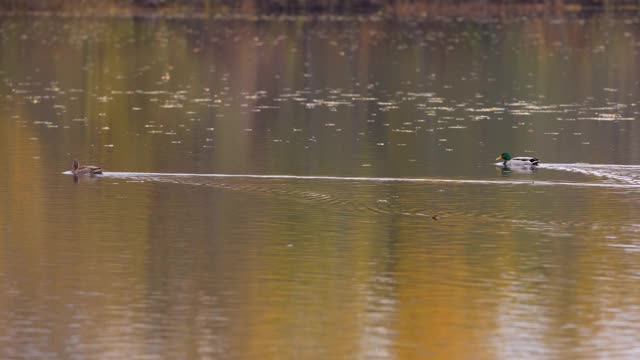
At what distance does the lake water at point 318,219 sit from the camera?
74.1 ft

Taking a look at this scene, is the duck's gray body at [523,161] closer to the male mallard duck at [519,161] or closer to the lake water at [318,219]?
the male mallard duck at [519,161]

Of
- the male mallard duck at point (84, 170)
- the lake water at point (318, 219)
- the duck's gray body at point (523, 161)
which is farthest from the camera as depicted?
the duck's gray body at point (523, 161)

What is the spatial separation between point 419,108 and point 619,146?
43.0 ft

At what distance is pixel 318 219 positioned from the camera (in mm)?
32281

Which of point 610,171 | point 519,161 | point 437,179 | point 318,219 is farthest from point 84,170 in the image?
point 610,171

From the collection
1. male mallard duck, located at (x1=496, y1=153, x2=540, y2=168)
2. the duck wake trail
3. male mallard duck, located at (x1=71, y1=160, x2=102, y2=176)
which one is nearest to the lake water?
the duck wake trail

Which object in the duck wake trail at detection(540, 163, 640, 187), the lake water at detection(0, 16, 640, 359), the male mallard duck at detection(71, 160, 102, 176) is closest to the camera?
the lake water at detection(0, 16, 640, 359)

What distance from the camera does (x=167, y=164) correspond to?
41.1 metres

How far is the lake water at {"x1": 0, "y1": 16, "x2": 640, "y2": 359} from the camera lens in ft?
74.1

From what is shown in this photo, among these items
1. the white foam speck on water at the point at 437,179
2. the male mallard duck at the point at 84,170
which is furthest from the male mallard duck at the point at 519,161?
the male mallard duck at the point at 84,170

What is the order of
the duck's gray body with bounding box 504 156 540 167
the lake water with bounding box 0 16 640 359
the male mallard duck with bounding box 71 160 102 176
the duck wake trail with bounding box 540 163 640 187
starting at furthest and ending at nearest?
the duck's gray body with bounding box 504 156 540 167
the duck wake trail with bounding box 540 163 640 187
the male mallard duck with bounding box 71 160 102 176
the lake water with bounding box 0 16 640 359

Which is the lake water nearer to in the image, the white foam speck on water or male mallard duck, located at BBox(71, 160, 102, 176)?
the white foam speck on water

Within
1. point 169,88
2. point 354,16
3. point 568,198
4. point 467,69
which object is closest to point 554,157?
point 568,198

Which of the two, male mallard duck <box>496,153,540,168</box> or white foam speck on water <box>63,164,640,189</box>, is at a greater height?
male mallard duck <box>496,153,540,168</box>
